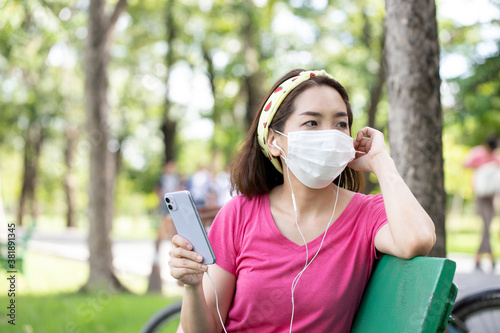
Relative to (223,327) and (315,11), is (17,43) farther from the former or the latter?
(223,327)

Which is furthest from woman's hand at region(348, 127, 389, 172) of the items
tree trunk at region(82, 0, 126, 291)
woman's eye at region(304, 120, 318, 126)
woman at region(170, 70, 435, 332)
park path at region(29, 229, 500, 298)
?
tree trunk at region(82, 0, 126, 291)

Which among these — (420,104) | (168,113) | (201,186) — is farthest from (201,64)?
(420,104)

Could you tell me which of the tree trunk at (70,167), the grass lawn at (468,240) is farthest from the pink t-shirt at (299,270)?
the tree trunk at (70,167)

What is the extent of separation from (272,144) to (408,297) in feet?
2.85

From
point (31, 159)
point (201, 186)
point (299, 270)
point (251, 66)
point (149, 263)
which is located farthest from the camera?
point (31, 159)

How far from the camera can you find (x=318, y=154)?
2.15m

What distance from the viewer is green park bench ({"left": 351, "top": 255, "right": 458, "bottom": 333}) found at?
1600 millimetres

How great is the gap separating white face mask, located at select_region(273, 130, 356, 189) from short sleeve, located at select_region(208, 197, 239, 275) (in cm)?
33

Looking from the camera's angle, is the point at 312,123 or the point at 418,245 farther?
the point at 312,123

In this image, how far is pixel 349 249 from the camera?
2.11 metres

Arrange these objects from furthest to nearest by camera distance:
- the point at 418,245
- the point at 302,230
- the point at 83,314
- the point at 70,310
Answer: the point at 70,310 < the point at 83,314 < the point at 302,230 < the point at 418,245

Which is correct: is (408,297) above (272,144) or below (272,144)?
below

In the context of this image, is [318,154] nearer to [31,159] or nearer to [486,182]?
[486,182]

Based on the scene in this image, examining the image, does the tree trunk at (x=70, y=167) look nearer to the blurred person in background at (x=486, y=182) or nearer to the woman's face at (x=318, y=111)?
the blurred person in background at (x=486, y=182)
